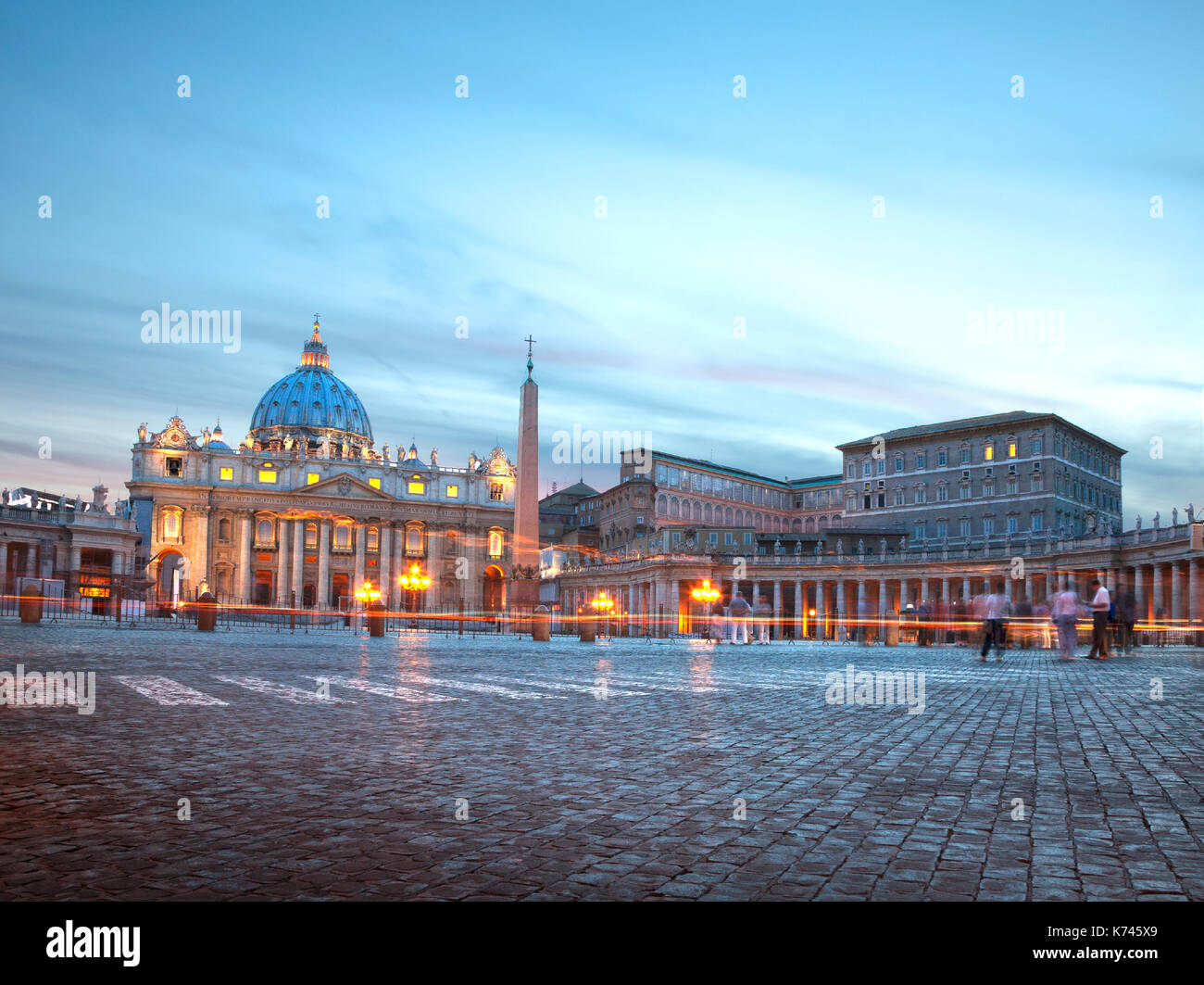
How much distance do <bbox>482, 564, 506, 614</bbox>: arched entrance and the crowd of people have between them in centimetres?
6985

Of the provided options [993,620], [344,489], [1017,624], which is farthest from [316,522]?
[993,620]

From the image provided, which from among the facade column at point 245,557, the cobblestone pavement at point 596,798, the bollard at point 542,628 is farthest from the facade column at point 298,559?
the cobblestone pavement at point 596,798

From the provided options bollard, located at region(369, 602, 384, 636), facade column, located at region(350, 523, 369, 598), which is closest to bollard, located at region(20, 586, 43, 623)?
bollard, located at region(369, 602, 384, 636)

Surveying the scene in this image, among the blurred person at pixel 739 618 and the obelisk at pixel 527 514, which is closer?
the blurred person at pixel 739 618

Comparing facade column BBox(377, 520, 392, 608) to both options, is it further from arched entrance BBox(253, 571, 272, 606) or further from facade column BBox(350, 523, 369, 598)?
arched entrance BBox(253, 571, 272, 606)

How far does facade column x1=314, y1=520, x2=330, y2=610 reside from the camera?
118000 mm

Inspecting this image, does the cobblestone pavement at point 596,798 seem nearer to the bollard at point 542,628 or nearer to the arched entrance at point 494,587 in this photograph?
the bollard at point 542,628

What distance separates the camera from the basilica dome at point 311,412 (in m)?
142

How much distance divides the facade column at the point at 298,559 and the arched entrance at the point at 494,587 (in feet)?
74.7

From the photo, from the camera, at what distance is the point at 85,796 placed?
241 inches

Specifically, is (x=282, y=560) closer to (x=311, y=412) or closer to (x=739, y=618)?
(x=311, y=412)

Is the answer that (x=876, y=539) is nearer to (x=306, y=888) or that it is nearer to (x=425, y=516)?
(x=425, y=516)

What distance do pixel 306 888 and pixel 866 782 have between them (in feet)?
13.6
